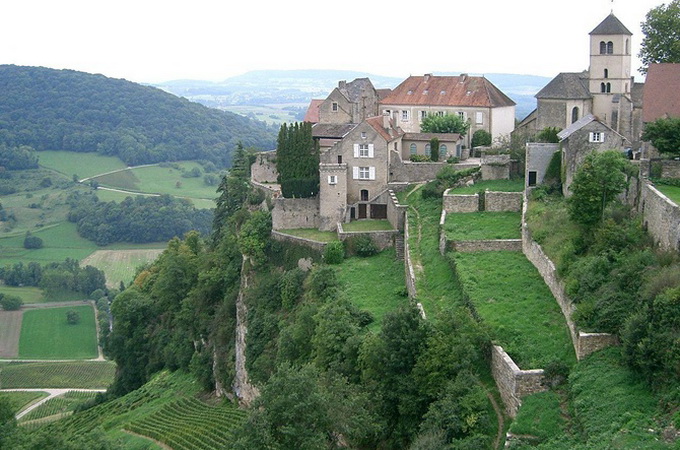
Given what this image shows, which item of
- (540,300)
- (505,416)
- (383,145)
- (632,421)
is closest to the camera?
(632,421)

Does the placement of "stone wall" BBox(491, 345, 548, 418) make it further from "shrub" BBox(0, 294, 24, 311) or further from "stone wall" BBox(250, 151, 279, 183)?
"shrub" BBox(0, 294, 24, 311)

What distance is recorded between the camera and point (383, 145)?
53.1 m

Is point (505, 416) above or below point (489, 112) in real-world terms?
below

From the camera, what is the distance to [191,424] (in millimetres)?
46656

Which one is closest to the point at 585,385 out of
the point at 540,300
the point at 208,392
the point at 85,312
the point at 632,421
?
the point at 632,421

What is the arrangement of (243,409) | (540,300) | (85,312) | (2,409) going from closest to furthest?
1. (540,300)
2. (2,409)
3. (243,409)
4. (85,312)

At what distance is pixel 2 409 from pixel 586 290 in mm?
28340

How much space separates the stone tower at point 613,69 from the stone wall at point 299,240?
18.6 metres

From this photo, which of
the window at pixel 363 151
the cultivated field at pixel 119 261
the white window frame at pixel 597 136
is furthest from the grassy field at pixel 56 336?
the white window frame at pixel 597 136

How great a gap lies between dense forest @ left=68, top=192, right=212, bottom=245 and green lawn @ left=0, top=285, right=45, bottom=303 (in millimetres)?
18248

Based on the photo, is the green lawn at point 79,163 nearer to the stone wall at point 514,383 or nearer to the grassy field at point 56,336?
the grassy field at point 56,336

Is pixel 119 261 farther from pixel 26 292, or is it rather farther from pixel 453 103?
pixel 453 103

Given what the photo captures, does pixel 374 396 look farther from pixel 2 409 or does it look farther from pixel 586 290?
pixel 2 409

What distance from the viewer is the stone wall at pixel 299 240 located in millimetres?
49625
